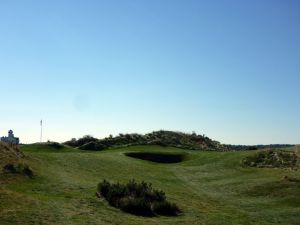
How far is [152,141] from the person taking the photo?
219ft

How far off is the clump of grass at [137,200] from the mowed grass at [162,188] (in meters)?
0.66

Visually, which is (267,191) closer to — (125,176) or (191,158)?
(125,176)

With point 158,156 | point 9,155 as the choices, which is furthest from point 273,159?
point 9,155

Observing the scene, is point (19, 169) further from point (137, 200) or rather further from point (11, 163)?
point (137, 200)

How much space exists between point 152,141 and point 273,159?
2367cm

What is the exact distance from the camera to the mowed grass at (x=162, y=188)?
23.2 m

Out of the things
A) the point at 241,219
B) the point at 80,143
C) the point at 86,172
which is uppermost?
the point at 80,143

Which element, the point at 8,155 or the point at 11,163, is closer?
the point at 11,163

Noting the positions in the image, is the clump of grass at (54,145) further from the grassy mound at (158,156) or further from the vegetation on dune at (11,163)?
the vegetation on dune at (11,163)

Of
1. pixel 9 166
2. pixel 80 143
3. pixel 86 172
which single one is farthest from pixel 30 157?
pixel 80 143

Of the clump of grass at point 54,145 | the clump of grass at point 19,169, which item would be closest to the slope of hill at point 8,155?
the clump of grass at point 19,169

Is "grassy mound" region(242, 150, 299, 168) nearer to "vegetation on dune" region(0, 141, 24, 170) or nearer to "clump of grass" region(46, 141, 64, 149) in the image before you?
"vegetation on dune" region(0, 141, 24, 170)

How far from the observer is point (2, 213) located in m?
21.4

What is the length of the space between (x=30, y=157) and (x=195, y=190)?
14.0m
